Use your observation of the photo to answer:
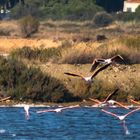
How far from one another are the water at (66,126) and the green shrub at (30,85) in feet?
3.46

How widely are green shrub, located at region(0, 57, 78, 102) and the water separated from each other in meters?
1.05

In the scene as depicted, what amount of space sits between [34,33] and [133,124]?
39.0 metres

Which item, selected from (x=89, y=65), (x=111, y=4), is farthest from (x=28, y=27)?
(x=111, y=4)

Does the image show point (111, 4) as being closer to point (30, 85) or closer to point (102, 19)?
point (102, 19)

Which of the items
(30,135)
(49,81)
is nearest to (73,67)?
(49,81)

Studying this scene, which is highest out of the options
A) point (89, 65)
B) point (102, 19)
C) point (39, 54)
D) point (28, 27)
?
point (89, 65)

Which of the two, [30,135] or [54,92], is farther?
[54,92]

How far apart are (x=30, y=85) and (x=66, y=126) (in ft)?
18.3

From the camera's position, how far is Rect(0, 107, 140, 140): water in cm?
2486

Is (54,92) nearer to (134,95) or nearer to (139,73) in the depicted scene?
(134,95)

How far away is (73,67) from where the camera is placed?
37406 millimetres

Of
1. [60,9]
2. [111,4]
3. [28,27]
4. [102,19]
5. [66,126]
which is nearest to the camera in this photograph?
[66,126]

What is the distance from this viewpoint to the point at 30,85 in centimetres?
3238

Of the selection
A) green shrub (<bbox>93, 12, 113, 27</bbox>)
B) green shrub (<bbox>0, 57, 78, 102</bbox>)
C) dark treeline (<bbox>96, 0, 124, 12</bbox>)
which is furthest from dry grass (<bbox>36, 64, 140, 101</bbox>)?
dark treeline (<bbox>96, 0, 124, 12</bbox>)
